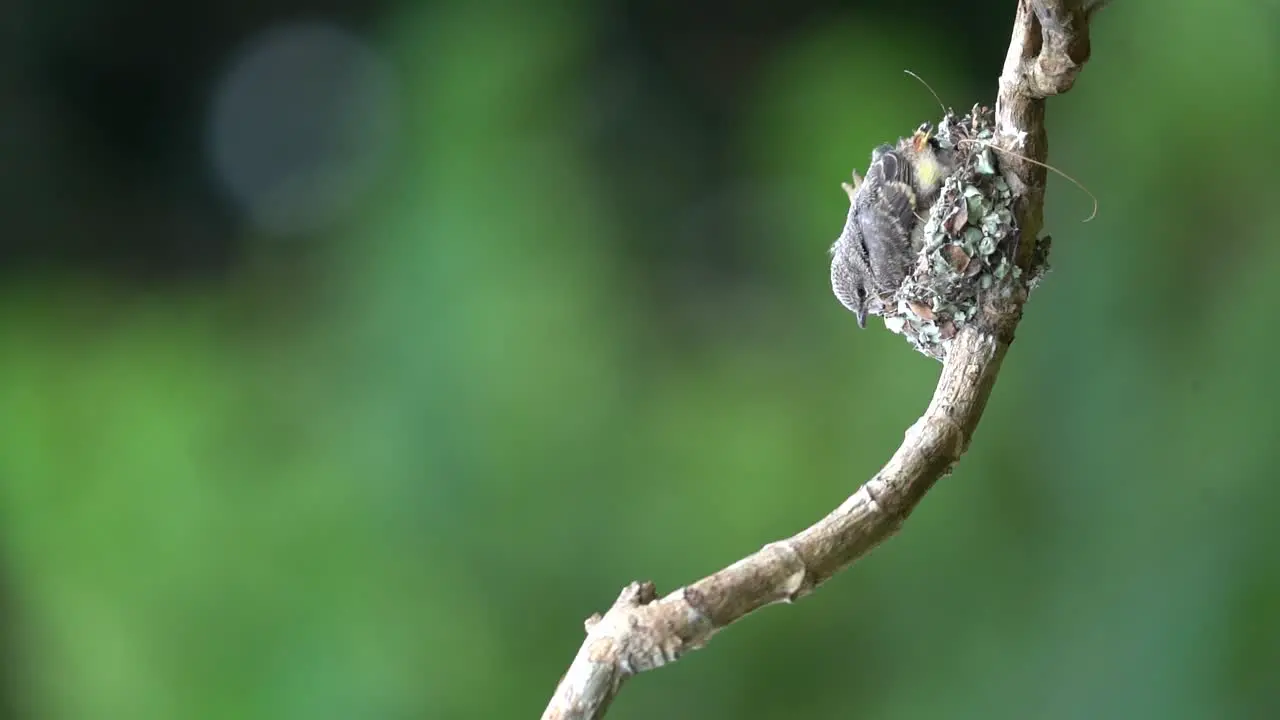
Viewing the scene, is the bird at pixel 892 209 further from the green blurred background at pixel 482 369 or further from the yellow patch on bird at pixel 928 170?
the green blurred background at pixel 482 369

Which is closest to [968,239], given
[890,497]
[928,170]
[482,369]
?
[928,170]

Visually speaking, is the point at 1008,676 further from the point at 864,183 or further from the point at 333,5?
the point at 333,5

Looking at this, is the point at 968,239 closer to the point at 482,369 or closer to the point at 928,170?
the point at 928,170

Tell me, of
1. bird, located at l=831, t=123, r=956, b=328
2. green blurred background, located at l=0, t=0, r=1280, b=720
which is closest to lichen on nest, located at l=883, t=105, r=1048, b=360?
bird, located at l=831, t=123, r=956, b=328

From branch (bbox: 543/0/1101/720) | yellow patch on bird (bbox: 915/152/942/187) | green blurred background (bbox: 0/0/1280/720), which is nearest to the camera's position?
branch (bbox: 543/0/1101/720)

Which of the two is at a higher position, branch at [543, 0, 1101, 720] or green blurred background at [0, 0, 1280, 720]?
green blurred background at [0, 0, 1280, 720]

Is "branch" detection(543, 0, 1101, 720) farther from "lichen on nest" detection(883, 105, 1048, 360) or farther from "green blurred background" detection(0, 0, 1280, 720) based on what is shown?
"green blurred background" detection(0, 0, 1280, 720)

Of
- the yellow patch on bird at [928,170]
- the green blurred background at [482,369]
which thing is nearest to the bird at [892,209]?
the yellow patch on bird at [928,170]
